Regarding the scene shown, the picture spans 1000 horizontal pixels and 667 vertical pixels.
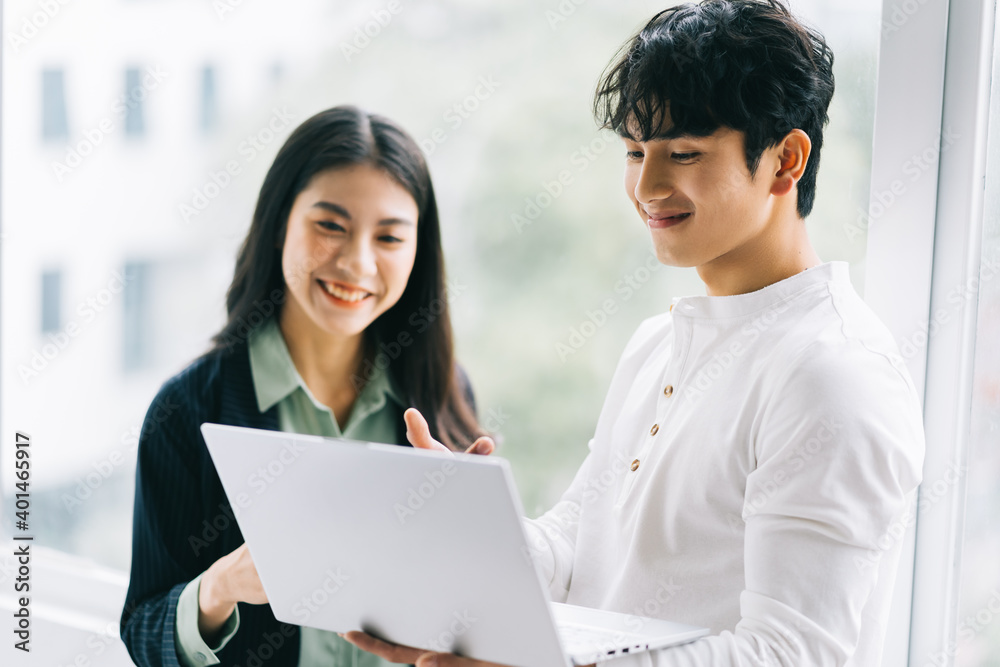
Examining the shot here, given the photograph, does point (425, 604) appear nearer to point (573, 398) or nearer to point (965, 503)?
point (965, 503)

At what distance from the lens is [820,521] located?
0.81 metres

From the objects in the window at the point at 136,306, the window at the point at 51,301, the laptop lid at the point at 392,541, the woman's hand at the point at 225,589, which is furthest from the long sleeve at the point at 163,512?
the window at the point at 51,301

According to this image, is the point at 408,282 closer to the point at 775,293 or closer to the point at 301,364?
the point at 301,364

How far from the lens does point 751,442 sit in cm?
90

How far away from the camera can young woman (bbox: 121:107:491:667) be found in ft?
4.56

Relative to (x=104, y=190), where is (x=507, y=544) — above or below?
below

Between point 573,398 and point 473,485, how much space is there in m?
0.99

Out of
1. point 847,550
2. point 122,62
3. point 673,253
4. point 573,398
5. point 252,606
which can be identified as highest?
point 122,62

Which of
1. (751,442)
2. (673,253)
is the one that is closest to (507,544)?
(751,442)

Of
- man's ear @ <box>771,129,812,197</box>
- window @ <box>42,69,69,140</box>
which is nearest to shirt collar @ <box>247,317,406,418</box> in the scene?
man's ear @ <box>771,129,812,197</box>

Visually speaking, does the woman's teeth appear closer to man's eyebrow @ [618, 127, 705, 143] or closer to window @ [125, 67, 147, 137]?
man's eyebrow @ [618, 127, 705, 143]

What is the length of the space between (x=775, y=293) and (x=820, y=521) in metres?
0.27

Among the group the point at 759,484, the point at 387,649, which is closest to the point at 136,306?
the point at 387,649

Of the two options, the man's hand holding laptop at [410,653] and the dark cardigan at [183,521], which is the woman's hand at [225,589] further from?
the man's hand holding laptop at [410,653]
